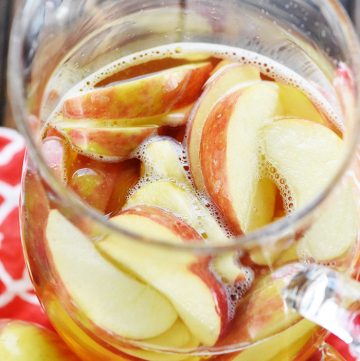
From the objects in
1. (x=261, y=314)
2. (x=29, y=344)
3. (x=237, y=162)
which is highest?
(x=237, y=162)

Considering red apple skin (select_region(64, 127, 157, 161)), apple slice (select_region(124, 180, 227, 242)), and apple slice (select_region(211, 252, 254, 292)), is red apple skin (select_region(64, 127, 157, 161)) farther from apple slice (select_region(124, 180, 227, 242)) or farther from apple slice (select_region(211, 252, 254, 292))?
apple slice (select_region(211, 252, 254, 292))

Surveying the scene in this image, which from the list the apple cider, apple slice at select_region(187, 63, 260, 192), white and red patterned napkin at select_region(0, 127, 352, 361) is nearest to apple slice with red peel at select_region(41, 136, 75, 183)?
the apple cider

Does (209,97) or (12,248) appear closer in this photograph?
(209,97)

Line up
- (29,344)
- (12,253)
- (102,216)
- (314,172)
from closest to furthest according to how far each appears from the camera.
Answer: (102,216)
(314,172)
(29,344)
(12,253)

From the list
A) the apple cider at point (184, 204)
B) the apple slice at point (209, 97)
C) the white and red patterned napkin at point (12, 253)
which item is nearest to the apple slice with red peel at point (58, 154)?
the apple cider at point (184, 204)

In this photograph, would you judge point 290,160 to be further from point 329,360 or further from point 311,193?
point 329,360

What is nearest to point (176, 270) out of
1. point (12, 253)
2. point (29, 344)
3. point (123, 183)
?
point (123, 183)

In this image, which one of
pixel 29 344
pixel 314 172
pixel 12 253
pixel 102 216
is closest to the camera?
pixel 102 216

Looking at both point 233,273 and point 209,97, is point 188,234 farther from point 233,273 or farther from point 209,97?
point 209,97
